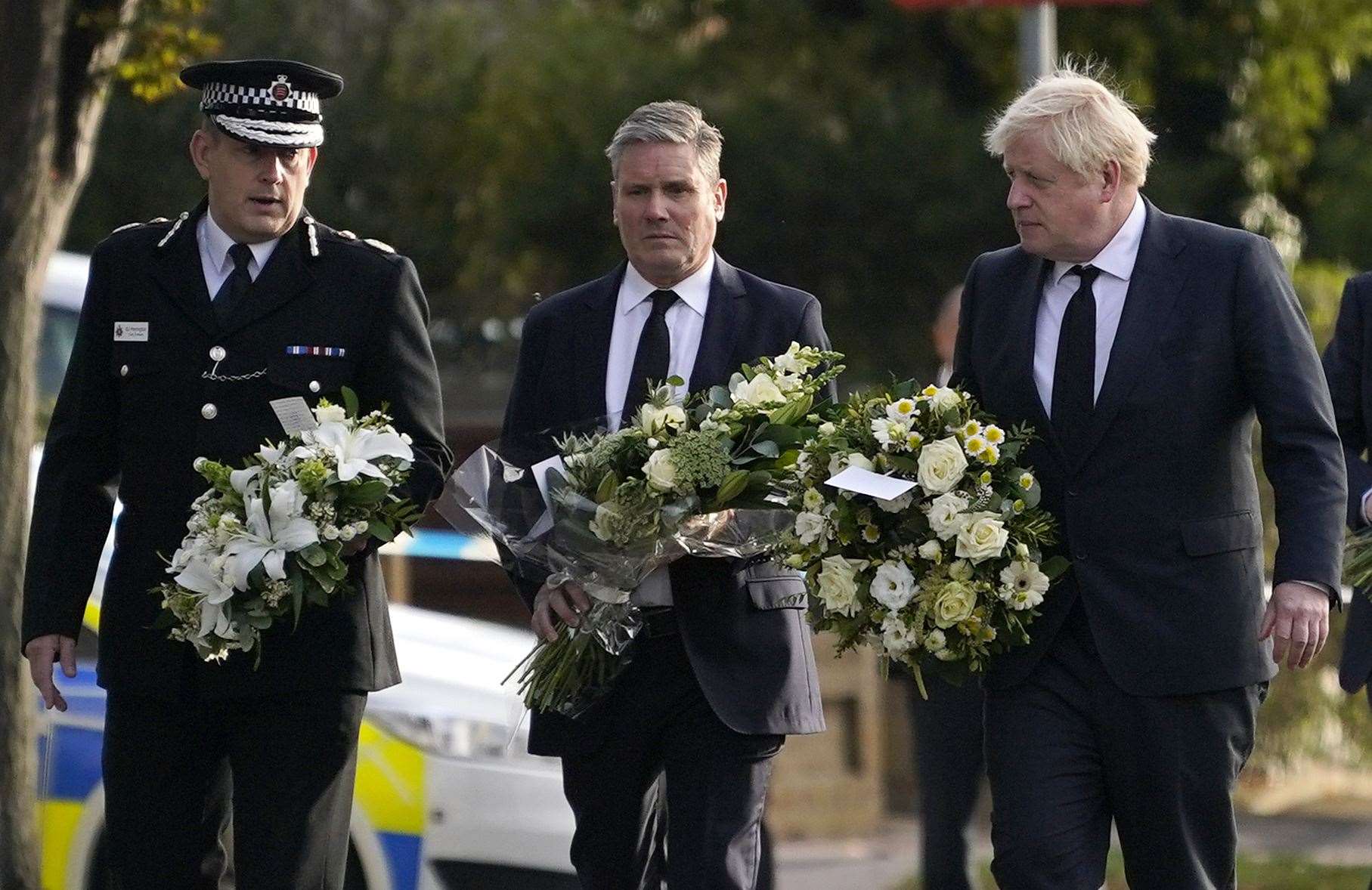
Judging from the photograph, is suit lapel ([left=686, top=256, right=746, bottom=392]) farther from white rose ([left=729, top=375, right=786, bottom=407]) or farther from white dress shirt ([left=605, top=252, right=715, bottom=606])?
white rose ([left=729, top=375, right=786, bottom=407])

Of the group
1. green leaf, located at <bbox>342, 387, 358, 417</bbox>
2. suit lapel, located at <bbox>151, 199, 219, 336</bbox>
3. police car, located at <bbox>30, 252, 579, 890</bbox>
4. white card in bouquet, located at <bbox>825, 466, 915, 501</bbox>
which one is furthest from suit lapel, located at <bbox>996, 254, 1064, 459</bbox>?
police car, located at <bbox>30, 252, 579, 890</bbox>

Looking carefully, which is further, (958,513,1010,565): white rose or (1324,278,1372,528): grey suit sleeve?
(1324,278,1372,528): grey suit sleeve

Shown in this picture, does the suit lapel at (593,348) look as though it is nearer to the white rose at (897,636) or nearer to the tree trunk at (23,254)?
the white rose at (897,636)

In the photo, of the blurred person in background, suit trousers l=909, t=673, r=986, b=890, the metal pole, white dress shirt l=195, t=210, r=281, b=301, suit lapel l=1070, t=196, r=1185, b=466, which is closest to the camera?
suit lapel l=1070, t=196, r=1185, b=466

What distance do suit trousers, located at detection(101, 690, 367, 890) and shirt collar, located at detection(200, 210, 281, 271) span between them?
3.23ft

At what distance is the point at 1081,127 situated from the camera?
4.53 m

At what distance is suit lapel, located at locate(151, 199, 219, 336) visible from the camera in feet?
15.7

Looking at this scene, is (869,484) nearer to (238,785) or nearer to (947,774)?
(238,785)

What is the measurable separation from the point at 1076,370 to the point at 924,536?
1.65ft

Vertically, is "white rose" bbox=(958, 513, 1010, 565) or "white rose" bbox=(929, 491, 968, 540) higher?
"white rose" bbox=(929, 491, 968, 540)

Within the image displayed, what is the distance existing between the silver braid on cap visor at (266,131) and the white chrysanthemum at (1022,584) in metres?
1.82

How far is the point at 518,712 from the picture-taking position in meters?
5.25

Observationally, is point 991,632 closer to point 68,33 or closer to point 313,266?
point 313,266

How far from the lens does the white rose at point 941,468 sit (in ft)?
14.3
